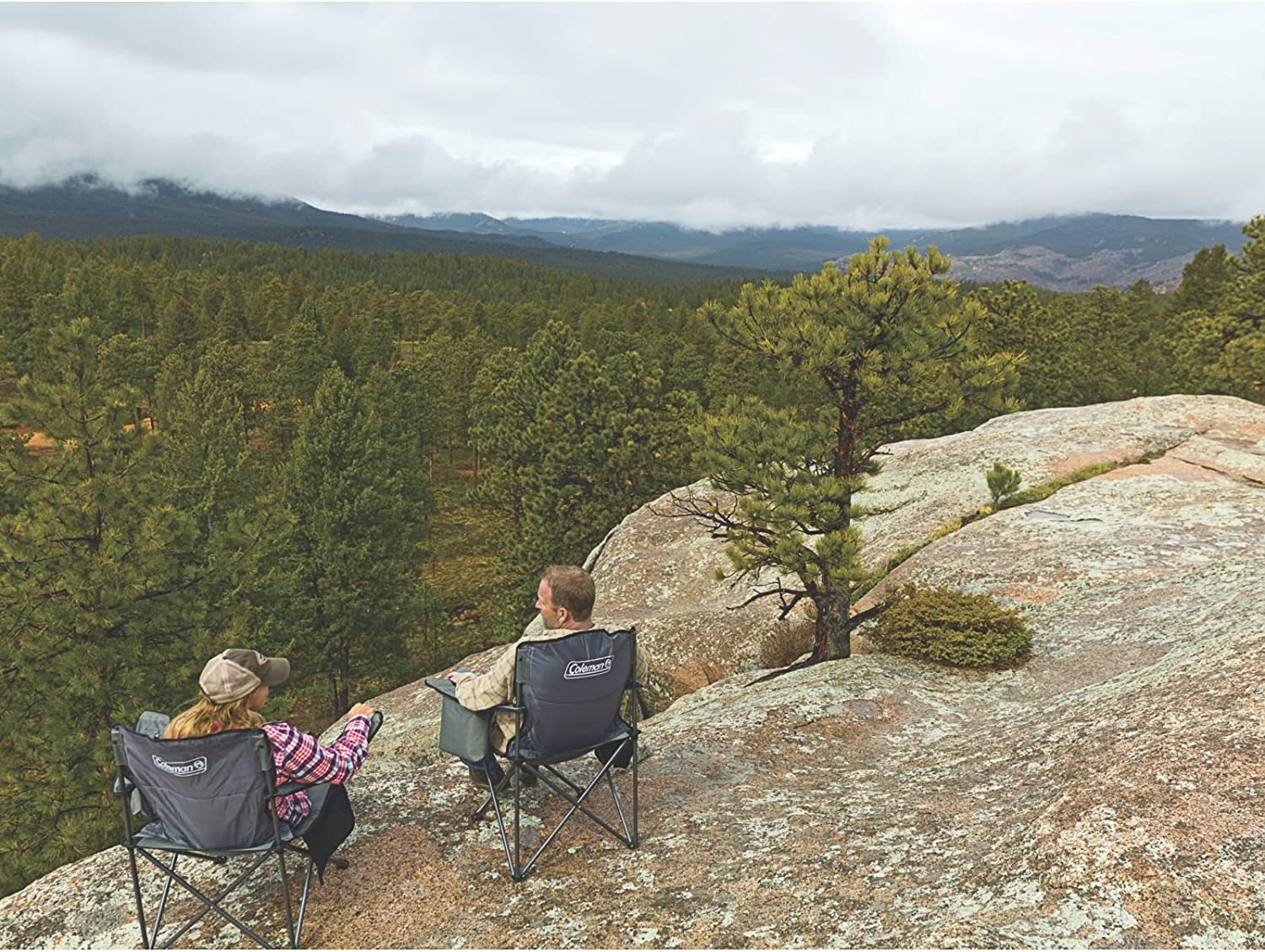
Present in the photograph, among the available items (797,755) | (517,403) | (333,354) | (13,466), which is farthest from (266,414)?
(797,755)

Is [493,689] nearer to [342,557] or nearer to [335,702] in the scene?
[342,557]

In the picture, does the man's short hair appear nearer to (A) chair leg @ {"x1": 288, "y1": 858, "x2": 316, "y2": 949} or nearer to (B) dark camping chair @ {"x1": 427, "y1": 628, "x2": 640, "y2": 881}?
(B) dark camping chair @ {"x1": 427, "y1": 628, "x2": 640, "y2": 881}

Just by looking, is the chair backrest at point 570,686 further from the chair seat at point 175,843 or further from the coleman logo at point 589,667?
the chair seat at point 175,843

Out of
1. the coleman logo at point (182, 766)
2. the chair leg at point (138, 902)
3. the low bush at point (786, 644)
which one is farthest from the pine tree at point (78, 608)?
the low bush at point (786, 644)

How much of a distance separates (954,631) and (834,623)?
164 centimetres

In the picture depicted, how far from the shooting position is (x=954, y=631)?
10898mm

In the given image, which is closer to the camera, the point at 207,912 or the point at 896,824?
the point at 207,912

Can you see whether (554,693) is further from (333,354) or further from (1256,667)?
(333,354)

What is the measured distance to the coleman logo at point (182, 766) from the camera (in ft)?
15.6

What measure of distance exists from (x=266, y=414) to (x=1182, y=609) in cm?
5824

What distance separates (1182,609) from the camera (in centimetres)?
1052

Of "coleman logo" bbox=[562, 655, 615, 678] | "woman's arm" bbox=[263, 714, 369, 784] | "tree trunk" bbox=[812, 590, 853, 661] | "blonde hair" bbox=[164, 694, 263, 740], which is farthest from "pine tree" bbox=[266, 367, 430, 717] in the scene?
"coleman logo" bbox=[562, 655, 615, 678]

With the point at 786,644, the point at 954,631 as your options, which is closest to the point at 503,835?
the point at 954,631

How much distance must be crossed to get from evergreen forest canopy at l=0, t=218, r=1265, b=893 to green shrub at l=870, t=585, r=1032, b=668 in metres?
0.99
